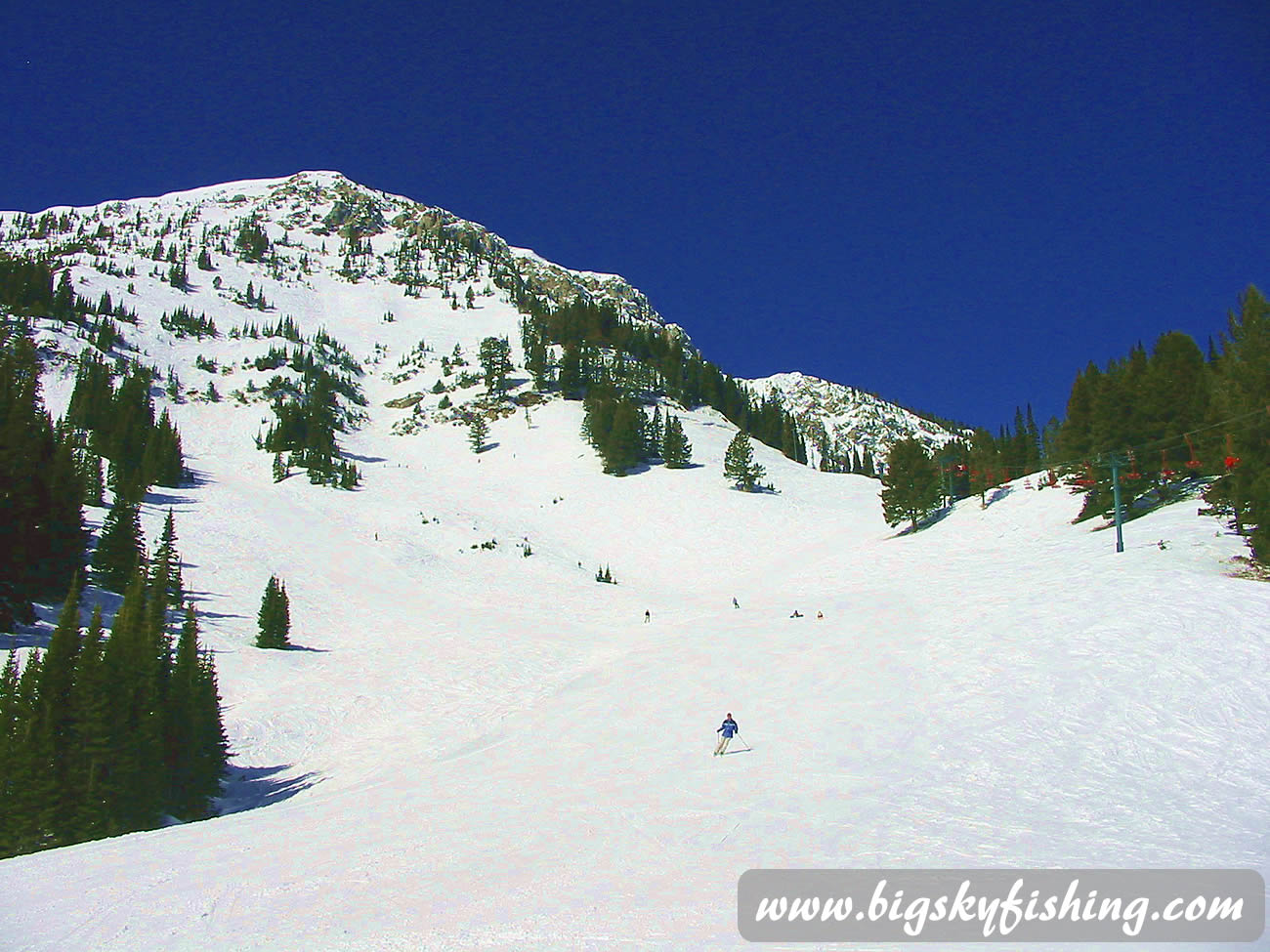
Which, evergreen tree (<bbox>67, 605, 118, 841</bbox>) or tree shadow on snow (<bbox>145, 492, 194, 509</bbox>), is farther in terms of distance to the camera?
tree shadow on snow (<bbox>145, 492, 194, 509</bbox>)

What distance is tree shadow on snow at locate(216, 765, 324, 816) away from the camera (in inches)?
885

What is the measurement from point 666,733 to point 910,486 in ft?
155

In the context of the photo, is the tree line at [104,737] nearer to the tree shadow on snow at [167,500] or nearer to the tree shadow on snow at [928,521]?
the tree shadow on snow at [167,500]

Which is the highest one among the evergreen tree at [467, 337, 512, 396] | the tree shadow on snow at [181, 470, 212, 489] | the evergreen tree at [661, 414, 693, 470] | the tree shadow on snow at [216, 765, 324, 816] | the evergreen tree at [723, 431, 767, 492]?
the evergreen tree at [467, 337, 512, 396]

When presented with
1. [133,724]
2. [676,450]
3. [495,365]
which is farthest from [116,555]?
[495,365]

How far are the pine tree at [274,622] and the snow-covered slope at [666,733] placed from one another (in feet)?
4.00

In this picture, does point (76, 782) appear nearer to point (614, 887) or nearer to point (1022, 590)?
point (614, 887)

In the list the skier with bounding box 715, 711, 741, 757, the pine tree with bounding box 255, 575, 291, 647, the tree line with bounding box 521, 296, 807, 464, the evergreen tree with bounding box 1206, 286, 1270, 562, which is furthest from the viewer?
the tree line with bounding box 521, 296, 807, 464

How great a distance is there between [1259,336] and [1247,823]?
74.6 feet

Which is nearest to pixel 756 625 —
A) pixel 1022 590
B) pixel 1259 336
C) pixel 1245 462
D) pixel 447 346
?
pixel 1022 590

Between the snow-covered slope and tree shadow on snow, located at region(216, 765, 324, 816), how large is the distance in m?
0.13

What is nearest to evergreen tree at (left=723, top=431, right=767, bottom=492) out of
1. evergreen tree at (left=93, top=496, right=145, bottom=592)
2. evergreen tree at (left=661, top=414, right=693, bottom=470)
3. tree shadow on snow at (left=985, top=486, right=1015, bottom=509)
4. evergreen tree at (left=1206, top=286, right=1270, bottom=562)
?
evergreen tree at (left=661, top=414, right=693, bottom=470)

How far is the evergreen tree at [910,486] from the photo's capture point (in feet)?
201

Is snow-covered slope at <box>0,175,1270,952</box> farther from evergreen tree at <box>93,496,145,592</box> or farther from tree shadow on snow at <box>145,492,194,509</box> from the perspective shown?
evergreen tree at <box>93,496,145,592</box>
